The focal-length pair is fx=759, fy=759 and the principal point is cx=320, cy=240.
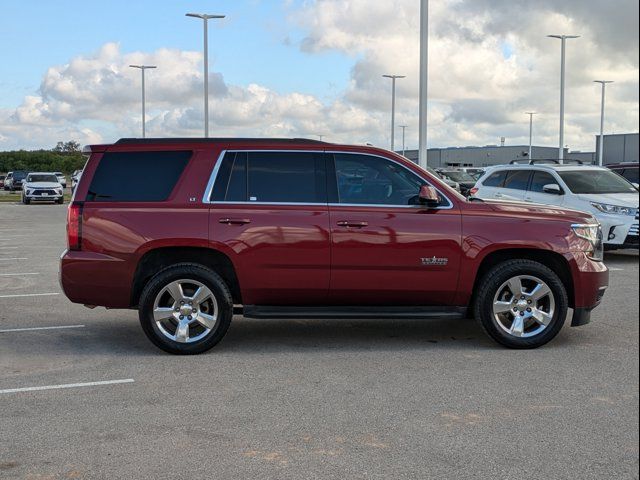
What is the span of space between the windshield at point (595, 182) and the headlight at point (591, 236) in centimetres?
711

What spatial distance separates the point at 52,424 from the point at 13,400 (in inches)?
28.0

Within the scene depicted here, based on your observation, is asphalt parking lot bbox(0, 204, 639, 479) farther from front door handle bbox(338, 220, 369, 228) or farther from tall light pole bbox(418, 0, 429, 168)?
tall light pole bbox(418, 0, 429, 168)

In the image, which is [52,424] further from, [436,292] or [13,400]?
[436,292]

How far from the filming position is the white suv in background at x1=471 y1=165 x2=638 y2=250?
12758mm

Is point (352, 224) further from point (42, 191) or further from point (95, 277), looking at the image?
point (42, 191)

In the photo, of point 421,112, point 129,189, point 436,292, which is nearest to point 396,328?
point 436,292

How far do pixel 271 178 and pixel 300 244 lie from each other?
693 millimetres

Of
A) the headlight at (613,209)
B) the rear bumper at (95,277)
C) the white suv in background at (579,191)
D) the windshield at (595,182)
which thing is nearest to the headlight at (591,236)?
the rear bumper at (95,277)

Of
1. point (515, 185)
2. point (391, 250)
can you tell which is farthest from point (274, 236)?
point (515, 185)

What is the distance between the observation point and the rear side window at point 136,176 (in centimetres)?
684

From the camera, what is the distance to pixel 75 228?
6.74 m

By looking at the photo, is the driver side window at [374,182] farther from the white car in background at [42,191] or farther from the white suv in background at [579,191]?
the white car in background at [42,191]

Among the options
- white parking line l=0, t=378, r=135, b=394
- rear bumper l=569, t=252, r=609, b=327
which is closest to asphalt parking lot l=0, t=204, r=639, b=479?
white parking line l=0, t=378, r=135, b=394

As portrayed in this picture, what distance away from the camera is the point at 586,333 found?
304 inches
